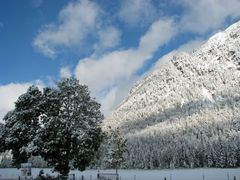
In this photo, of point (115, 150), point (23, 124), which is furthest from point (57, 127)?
point (115, 150)

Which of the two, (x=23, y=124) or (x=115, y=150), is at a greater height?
(x=23, y=124)

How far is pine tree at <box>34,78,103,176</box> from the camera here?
2034 inches

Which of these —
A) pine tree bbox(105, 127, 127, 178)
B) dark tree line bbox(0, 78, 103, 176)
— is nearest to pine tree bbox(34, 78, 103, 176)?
dark tree line bbox(0, 78, 103, 176)

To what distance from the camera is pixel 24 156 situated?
5478 cm

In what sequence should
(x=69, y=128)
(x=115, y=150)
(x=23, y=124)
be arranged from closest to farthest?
(x=69, y=128), (x=23, y=124), (x=115, y=150)

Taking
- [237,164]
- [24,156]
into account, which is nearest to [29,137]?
[24,156]

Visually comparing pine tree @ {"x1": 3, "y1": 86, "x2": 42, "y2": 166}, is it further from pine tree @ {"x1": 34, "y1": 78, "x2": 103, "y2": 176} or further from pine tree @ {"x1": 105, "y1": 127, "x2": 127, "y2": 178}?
pine tree @ {"x1": 105, "y1": 127, "x2": 127, "y2": 178}

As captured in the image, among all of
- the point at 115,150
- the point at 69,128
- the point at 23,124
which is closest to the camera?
the point at 69,128

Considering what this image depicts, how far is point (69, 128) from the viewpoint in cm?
5125

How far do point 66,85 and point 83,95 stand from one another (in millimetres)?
2825

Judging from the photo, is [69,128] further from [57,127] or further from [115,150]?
[115,150]

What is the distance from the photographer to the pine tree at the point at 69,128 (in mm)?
51656

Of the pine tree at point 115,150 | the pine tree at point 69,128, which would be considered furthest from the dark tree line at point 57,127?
the pine tree at point 115,150

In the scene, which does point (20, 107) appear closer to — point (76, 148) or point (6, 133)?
point (6, 133)
